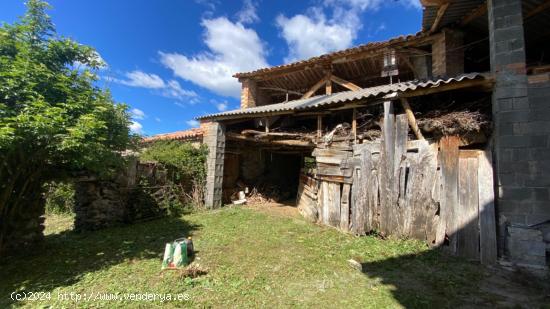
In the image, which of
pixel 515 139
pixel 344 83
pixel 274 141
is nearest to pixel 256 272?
pixel 274 141

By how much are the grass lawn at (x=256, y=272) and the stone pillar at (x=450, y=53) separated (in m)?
4.81

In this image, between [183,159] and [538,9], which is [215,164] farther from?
[538,9]

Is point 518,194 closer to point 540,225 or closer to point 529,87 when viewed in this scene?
point 540,225

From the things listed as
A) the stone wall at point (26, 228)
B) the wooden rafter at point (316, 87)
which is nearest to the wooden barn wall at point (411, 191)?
the wooden rafter at point (316, 87)

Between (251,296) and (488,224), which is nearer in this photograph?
(251,296)

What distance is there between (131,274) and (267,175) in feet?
26.8

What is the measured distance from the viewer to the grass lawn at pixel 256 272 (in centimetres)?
348

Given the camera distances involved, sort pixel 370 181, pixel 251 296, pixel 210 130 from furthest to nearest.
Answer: pixel 210 130 → pixel 370 181 → pixel 251 296

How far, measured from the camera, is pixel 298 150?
11258 mm

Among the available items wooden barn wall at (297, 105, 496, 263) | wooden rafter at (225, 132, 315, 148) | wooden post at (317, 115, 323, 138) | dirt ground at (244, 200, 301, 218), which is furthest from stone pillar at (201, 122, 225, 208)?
wooden barn wall at (297, 105, 496, 263)

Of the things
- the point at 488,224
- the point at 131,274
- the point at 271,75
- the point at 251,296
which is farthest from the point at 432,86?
the point at 131,274

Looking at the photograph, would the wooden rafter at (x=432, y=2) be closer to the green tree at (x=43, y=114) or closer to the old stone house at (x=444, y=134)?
the old stone house at (x=444, y=134)

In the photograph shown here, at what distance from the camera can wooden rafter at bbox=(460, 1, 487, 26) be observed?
5.49m

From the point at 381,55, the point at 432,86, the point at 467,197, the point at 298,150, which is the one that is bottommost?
the point at 467,197
